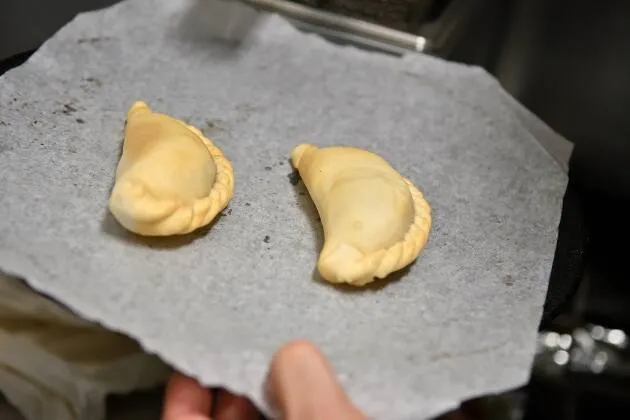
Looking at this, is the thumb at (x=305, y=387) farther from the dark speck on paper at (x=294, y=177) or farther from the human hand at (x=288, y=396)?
the dark speck on paper at (x=294, y=177)

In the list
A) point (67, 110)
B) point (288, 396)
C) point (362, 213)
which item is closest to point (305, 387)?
point (288, 396)

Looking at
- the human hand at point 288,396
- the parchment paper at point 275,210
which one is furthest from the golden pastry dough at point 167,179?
the human hand at point 288,396

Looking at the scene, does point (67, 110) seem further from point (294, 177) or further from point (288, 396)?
point (288, 396)

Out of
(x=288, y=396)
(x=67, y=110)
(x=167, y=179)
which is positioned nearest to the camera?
(x=288, y=396)

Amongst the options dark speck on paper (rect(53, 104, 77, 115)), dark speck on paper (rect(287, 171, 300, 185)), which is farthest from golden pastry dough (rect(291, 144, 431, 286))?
dark speck on paper (rect(53, 104, 77, 115))

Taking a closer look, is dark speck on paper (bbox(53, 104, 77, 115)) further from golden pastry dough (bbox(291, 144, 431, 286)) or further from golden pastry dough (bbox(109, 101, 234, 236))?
golden pastry dough (bbox(291, 144, 431, 286))

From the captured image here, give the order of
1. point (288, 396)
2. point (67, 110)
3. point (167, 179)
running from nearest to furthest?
point (288, 396) < point (167, 179) < point (67, 110)

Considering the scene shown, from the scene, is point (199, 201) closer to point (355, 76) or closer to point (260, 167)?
point (260, 167)
